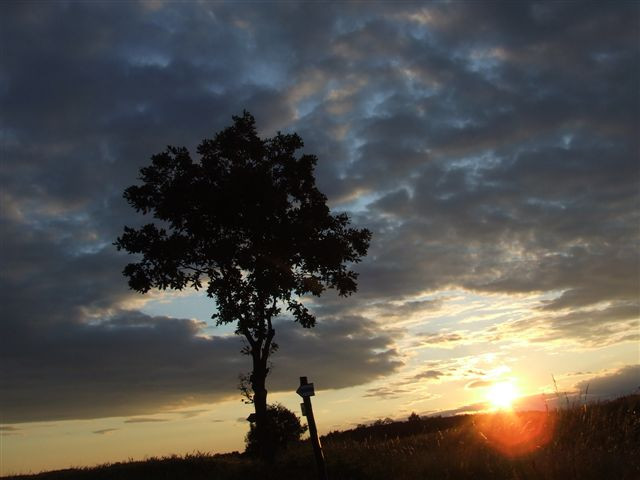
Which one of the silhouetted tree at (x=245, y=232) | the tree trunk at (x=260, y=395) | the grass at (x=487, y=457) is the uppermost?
the silhouetted tree at (x=245, y=232)

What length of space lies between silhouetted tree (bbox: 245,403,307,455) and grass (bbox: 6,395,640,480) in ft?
3.75

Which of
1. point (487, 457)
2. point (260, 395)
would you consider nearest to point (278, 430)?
point (260, 395)

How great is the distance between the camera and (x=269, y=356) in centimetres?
2722

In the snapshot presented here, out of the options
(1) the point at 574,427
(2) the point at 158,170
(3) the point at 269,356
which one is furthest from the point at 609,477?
(2) the point at 158,170

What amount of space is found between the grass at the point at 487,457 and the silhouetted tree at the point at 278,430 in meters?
1.14

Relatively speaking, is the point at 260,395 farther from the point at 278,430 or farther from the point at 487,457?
the point at 487,457

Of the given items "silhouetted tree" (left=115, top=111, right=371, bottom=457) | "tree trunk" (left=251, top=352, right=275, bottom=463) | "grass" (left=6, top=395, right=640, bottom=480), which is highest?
"silhouetted tree" (left=115, top=111, right=371, bottom=457)

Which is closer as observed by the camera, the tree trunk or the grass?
the grass

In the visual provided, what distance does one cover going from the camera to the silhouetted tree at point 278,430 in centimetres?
2555

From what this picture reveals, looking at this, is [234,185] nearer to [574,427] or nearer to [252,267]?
[252,267]

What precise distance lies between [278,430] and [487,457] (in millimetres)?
12732

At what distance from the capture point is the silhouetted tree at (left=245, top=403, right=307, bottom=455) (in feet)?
83.8

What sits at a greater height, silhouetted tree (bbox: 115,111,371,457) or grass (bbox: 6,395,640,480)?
silhouetted tree (bbox: 115,111,371,457)

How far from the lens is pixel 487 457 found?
16.1 m
